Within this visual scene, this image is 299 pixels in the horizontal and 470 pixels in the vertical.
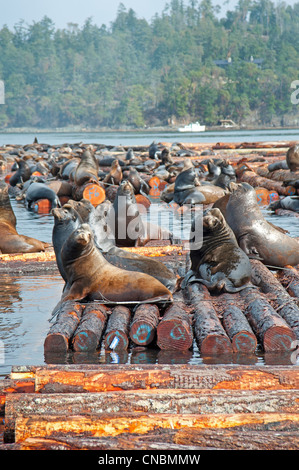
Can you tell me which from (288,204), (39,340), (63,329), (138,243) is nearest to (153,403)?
(63,329)

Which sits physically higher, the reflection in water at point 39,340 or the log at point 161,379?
the log at point 161,379

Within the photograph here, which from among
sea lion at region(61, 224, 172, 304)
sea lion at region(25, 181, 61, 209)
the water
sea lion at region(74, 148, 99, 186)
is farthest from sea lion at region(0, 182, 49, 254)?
the water

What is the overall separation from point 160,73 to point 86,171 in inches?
6054

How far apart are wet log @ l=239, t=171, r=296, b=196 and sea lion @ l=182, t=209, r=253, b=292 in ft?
32.2

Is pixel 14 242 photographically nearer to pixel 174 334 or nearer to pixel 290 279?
pixel 290 279

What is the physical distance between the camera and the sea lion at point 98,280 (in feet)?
20.0

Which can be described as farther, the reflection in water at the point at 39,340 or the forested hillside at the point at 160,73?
the forested hillside at the point at 160,73

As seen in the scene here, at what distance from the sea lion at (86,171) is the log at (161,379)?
12863 mm

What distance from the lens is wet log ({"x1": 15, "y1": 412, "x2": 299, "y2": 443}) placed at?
3.38m

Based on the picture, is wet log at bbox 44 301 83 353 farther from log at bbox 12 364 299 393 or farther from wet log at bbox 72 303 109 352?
log at bbox 12 364 299 393

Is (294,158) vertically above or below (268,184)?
above

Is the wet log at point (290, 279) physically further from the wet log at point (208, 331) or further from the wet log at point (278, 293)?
the wet log at point (208, 331)

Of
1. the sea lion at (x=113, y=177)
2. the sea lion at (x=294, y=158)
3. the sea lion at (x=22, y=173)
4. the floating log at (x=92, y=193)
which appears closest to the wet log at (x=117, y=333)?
the floating log at (x=92, y=193)

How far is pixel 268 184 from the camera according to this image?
17922 millimetres
